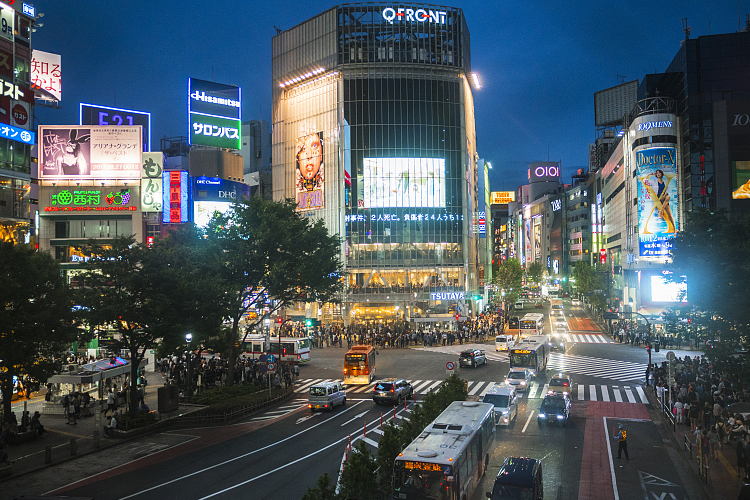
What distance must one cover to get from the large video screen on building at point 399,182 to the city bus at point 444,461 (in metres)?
65.1

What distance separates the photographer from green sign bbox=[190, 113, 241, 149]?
73.6 meters

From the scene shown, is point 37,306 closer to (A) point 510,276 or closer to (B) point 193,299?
(B) point 193,299

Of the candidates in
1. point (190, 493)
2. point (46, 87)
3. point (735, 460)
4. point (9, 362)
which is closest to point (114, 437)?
point (9, 362)

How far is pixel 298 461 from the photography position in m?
20.8

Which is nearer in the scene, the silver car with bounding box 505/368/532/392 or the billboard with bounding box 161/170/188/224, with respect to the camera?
the silver car with bounding box 505/368/532/392

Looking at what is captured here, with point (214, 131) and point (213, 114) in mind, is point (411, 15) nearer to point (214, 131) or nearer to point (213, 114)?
point (213, 114)

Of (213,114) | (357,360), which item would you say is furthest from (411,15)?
(357,360)

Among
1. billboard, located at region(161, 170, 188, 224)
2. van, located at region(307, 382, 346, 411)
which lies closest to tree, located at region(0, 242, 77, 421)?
van, located at region(307, 382, 346, 411)

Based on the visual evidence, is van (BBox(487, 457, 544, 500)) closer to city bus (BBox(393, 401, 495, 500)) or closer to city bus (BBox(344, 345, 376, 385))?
city bus (BBox(393, 401, 495, 500))

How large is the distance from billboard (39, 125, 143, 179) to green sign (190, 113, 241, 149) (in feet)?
46.7

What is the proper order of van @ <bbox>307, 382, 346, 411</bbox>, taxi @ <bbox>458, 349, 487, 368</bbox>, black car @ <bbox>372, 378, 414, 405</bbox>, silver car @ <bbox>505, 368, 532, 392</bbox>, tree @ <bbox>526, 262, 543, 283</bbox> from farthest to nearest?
tree @ <bbox>526, 262, 543, 283</bbox>, taxi @ <bbox>458, 349, 487, 368</bbox>, silver car @ <bbox>505, 368, 532, 392</bbox>, black car @ <bbox>372, 378, 414, 405</bbox>, van @ <bbox>307, 382, 346, 411</bbox>

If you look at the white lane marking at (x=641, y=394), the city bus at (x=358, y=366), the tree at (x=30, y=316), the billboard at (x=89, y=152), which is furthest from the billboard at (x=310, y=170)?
the tree at (x=30, y=316)

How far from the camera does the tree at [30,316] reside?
24.1 metres

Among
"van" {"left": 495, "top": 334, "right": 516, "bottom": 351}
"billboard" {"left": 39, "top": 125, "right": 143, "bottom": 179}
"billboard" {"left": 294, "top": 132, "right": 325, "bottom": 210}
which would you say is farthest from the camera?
"billboard" {"left": 294, "top": 132, "right": 325, "bottom": 210}
